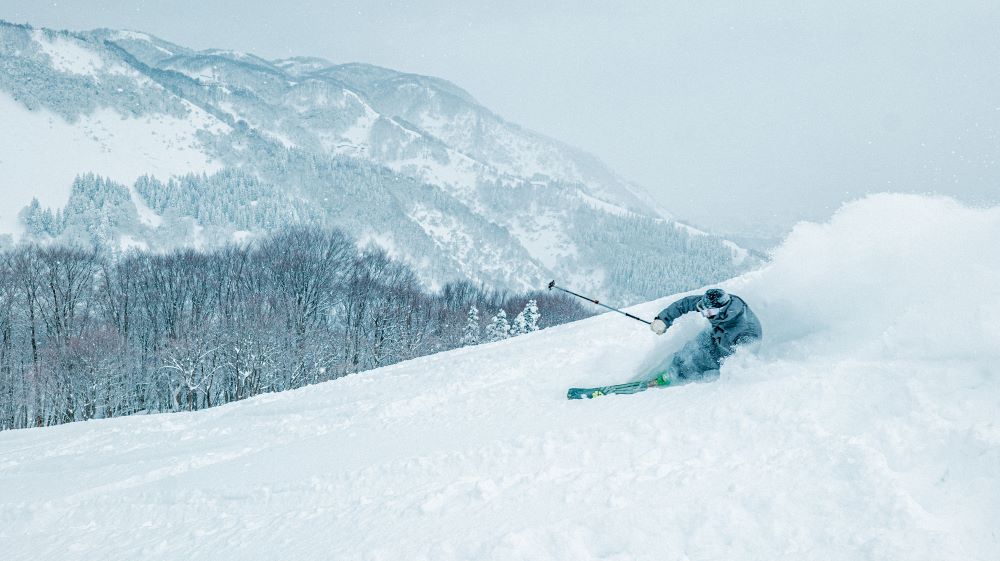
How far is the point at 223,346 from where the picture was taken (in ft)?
134

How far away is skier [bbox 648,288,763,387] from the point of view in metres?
7.80

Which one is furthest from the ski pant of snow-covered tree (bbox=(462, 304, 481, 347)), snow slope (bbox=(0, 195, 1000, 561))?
snow-covered tree (bbox=(462, 304, 481, 347))

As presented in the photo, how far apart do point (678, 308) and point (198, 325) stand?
150 feet

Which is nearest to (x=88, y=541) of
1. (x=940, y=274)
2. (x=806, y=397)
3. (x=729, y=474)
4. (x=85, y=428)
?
(x=729, y=474)

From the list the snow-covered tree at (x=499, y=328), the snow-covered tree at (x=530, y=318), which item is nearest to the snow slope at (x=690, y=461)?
the snow-covered tree at (x=499, y=328)

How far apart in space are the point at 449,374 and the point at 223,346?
3380 cm

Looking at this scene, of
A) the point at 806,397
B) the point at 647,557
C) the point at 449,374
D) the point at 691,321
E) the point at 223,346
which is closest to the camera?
the point at 647,557

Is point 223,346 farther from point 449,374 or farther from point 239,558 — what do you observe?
point 239,558

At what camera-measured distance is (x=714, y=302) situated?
25.9 ft

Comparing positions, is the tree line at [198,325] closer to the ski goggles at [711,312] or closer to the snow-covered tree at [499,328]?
the snow-covered tree at [499,328]

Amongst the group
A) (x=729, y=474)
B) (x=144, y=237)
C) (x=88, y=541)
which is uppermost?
(x=729, y=474)

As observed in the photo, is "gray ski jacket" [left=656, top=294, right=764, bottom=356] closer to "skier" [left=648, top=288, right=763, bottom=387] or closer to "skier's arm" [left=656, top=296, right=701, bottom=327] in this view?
"skier" [left=648, top=288, right=763, bottom=387]

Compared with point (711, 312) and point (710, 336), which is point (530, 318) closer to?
point (710, 336)

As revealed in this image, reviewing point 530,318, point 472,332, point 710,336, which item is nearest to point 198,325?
point 472,332
